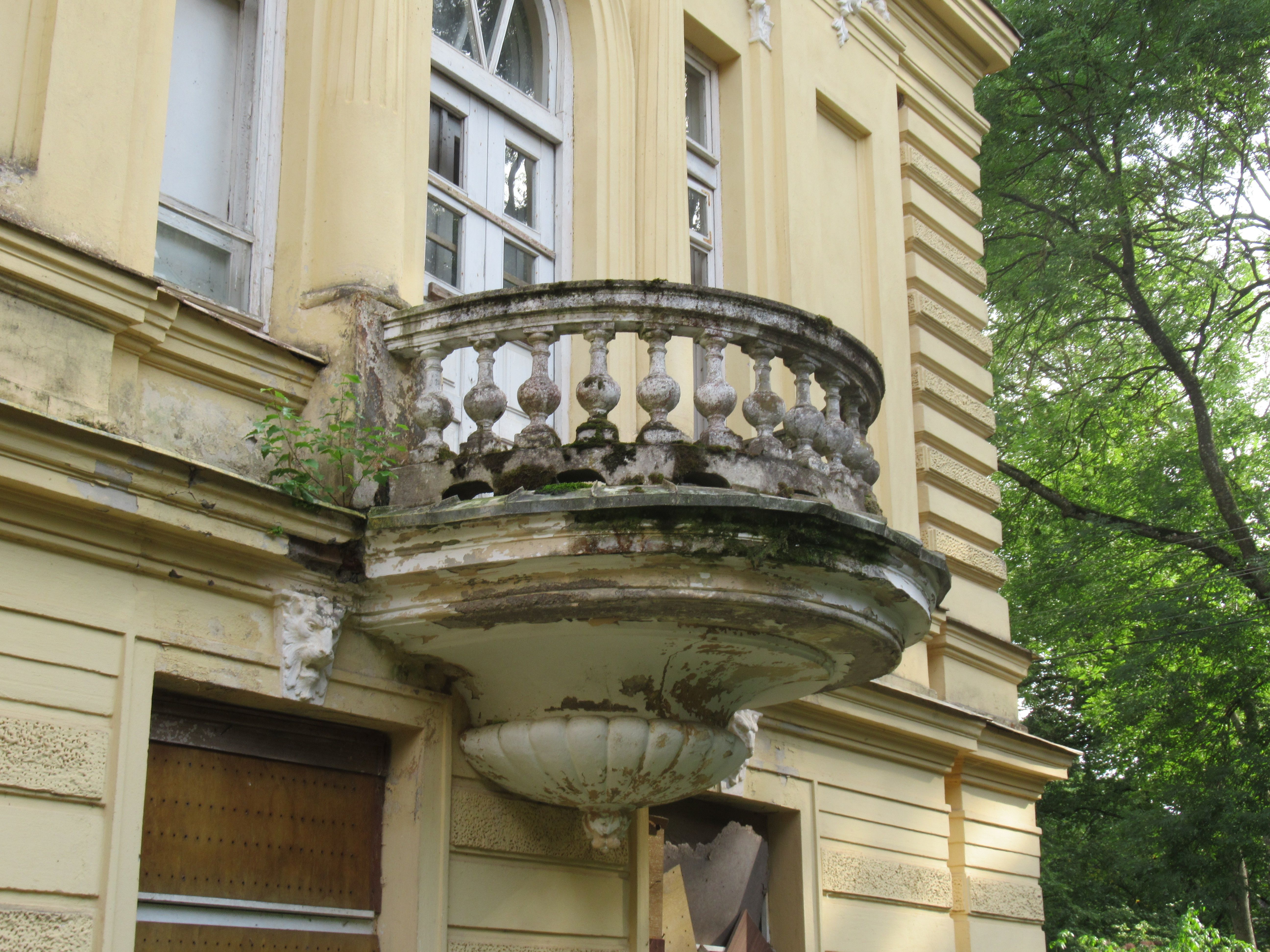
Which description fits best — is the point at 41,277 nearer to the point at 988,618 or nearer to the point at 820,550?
the point at 820,550

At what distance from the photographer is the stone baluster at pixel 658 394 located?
5.88 m

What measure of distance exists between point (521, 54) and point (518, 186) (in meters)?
0.91

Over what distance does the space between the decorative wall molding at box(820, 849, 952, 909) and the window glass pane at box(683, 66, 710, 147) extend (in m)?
4.72

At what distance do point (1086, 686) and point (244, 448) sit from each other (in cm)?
1799

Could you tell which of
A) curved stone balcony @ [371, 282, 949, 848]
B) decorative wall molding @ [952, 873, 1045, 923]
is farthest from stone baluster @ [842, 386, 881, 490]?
decorative wall molding @ [952, 873, 1045, 923]

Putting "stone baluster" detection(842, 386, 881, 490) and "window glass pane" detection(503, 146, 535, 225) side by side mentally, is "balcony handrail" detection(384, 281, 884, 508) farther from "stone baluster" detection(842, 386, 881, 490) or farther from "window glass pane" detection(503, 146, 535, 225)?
A: "window glass pane" detection(503, 146, 535, 225)

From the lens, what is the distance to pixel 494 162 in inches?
310

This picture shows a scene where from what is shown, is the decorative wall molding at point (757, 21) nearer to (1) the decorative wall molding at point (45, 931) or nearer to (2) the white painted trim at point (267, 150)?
(2) the white painted trim at point (267, 150)

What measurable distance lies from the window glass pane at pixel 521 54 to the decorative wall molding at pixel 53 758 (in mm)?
4703

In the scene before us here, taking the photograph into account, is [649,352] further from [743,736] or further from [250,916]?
[250,916]

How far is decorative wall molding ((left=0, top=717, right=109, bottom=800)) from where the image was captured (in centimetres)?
468

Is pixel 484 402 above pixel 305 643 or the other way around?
above

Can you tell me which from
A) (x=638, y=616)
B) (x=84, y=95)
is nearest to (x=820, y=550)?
(x=638, y=616)

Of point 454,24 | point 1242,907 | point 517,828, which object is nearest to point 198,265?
point 454,24
